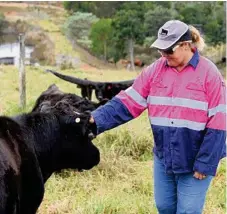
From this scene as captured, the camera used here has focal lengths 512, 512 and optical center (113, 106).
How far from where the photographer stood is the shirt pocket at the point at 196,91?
3.91 meters

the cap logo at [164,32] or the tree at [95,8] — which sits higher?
the cap logo at [164,32]

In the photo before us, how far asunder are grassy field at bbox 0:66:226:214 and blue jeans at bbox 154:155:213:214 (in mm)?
1279

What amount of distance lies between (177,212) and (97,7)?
2135 inches

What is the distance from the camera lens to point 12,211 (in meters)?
4.16

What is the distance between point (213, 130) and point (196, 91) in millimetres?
327

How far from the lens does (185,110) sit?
13.0ft

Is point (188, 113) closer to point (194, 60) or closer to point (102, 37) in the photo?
point (194, 60)

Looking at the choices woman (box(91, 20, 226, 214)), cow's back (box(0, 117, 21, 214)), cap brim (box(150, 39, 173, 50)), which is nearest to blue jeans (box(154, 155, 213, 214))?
woman (box(91, 20, 226, 214))

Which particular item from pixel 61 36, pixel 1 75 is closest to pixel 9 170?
pixel 1 75

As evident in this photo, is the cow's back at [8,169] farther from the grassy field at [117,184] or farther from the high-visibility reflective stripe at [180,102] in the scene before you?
the grassy field at [117,184]

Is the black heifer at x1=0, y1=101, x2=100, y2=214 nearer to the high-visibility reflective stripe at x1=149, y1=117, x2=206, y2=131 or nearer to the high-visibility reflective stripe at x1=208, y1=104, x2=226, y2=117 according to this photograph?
the high-visibility reflective stripe at x1=149, y1=117, x2=206, y2=131

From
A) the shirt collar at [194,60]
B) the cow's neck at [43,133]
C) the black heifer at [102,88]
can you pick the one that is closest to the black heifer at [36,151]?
the cow's neck at [43,133]

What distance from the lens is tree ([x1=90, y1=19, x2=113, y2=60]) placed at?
44.0m

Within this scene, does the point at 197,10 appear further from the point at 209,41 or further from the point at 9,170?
the point at 9,170
